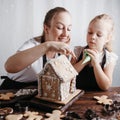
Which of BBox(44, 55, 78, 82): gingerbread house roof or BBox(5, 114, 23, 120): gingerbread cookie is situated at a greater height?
BBox(44, 55, 78, 82): gingerbread house roof

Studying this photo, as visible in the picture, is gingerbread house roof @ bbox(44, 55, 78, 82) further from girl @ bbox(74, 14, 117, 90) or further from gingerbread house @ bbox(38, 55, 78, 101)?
girl @ bbox(74, 14, 117, 90)

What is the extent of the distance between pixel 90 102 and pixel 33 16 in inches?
52.4

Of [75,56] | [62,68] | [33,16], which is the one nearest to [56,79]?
[62,68]

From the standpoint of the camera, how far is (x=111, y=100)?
122 centimetres

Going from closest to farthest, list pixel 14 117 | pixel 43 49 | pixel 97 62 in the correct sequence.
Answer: pixel 14 117, pixel 43 49, pixel 97 62

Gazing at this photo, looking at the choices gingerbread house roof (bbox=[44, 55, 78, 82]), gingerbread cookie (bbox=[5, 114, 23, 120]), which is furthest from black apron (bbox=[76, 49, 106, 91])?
gingerbread cookie (bbox=[5, 114, 23, 120])

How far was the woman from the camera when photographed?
1305mm

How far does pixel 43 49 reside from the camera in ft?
4.27

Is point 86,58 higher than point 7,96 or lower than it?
higher

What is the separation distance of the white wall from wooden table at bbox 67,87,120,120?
1.15 meters

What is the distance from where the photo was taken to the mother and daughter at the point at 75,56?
4.45 feet

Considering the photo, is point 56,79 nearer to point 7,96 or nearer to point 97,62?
point 7,96

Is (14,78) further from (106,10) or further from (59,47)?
(106,10)

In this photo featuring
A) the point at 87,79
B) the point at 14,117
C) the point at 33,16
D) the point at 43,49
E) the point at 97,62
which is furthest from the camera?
the point at 33,16
